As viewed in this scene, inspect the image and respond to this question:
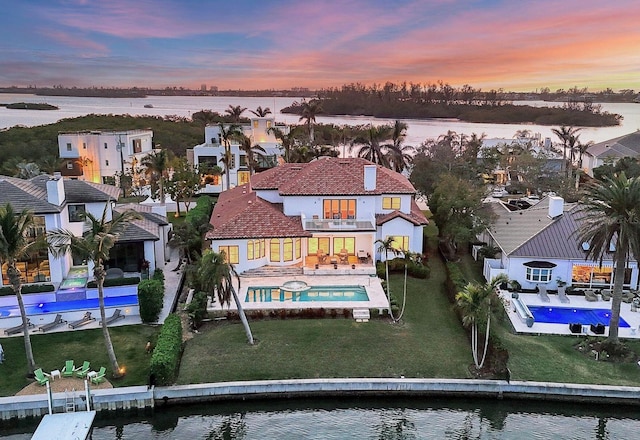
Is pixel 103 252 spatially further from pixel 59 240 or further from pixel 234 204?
pixel 234 204

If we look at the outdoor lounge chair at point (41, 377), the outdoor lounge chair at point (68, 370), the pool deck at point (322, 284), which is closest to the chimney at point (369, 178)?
the pool deck at point (322, 284)

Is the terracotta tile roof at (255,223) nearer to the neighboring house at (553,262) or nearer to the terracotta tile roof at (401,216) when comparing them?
the terracotta tile roof at (401,216)

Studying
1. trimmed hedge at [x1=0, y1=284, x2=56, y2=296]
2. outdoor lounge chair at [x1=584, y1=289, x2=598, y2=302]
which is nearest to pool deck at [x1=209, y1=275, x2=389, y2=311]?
trimmed hedge at [x1=0, y1=284, x2=56, y2=296]

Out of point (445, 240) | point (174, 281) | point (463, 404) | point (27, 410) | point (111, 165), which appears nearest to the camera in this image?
point (27, 410)

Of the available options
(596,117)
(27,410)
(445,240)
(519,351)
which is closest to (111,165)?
(445,240)

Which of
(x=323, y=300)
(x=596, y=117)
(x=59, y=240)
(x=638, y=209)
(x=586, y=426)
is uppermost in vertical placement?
(x=596, y=117)

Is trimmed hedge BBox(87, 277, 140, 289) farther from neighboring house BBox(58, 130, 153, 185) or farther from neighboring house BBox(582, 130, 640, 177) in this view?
neighboring house BBox(582, 130, 640, 177)
